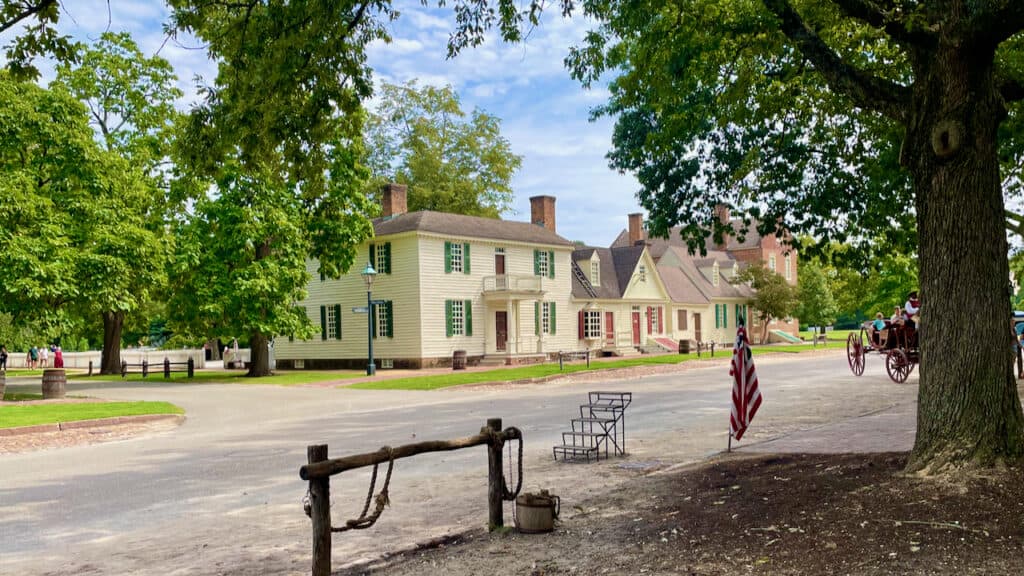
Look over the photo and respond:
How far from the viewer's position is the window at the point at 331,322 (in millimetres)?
40906

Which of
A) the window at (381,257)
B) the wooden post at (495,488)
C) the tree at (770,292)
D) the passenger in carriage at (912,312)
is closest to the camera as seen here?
the wooden post at (495,488)

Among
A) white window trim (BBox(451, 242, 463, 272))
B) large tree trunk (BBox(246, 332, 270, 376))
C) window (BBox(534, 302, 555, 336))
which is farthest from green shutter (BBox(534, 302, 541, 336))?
large tree trunk (BBox(246, 332, 270, 376))

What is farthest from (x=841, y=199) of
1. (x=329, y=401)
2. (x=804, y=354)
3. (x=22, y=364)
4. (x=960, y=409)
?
(x=22, y=364)

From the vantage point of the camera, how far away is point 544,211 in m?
47.5

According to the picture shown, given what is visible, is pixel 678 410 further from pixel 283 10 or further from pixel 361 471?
pixel 283 10

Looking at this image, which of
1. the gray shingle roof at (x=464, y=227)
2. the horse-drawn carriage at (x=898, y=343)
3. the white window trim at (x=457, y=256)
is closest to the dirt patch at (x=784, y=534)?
the horse-drawn carriage at (x=898, y=343)

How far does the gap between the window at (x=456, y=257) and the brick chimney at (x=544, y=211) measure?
8804 millimetres

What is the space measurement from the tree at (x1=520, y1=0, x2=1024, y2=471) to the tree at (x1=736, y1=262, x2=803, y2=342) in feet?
134

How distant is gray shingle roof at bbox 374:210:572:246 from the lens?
3822 centimetres

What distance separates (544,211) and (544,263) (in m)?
4.88

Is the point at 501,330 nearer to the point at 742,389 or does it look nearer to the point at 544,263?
the point at 544,263

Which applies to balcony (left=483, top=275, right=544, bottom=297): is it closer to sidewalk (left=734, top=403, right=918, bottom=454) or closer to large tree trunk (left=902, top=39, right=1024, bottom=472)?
sidewalk (left=734, top=403, right=918, bottom=454)

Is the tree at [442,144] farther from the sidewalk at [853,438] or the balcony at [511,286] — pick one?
the sidewalk at [853,438]

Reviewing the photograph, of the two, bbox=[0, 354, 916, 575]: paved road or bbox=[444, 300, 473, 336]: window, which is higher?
bbox=[444, 300, 473, 336]: window
